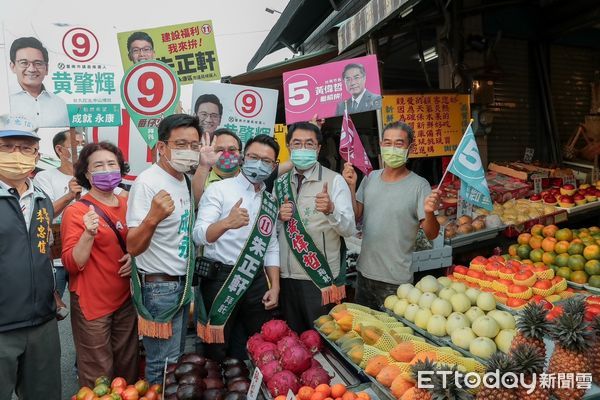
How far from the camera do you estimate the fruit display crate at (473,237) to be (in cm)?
492

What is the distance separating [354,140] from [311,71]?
56.2 inches

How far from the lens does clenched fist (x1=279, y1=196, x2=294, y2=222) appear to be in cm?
352

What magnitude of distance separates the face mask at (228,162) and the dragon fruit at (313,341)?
194cm

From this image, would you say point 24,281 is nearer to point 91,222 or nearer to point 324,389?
point 91,222

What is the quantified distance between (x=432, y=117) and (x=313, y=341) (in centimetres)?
429

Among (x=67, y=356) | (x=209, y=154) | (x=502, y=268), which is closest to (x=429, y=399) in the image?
(x=502, y=268)

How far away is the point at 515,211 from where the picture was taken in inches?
225

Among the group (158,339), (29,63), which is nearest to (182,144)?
(158,339)

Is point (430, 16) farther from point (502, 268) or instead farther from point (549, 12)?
point (502, 268)

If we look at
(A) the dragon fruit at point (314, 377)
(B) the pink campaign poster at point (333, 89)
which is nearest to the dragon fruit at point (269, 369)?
(A) the dragon fruit at point (314, 377)

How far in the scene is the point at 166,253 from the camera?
310cm

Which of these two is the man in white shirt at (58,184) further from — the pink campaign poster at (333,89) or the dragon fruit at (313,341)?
the dragon fruit at (313,341)

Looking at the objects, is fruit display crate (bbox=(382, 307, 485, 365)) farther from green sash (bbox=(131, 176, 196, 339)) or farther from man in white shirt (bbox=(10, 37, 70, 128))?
man in white shirt (bbox=(10, 37, 70, 128))

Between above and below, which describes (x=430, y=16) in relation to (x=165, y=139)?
above
